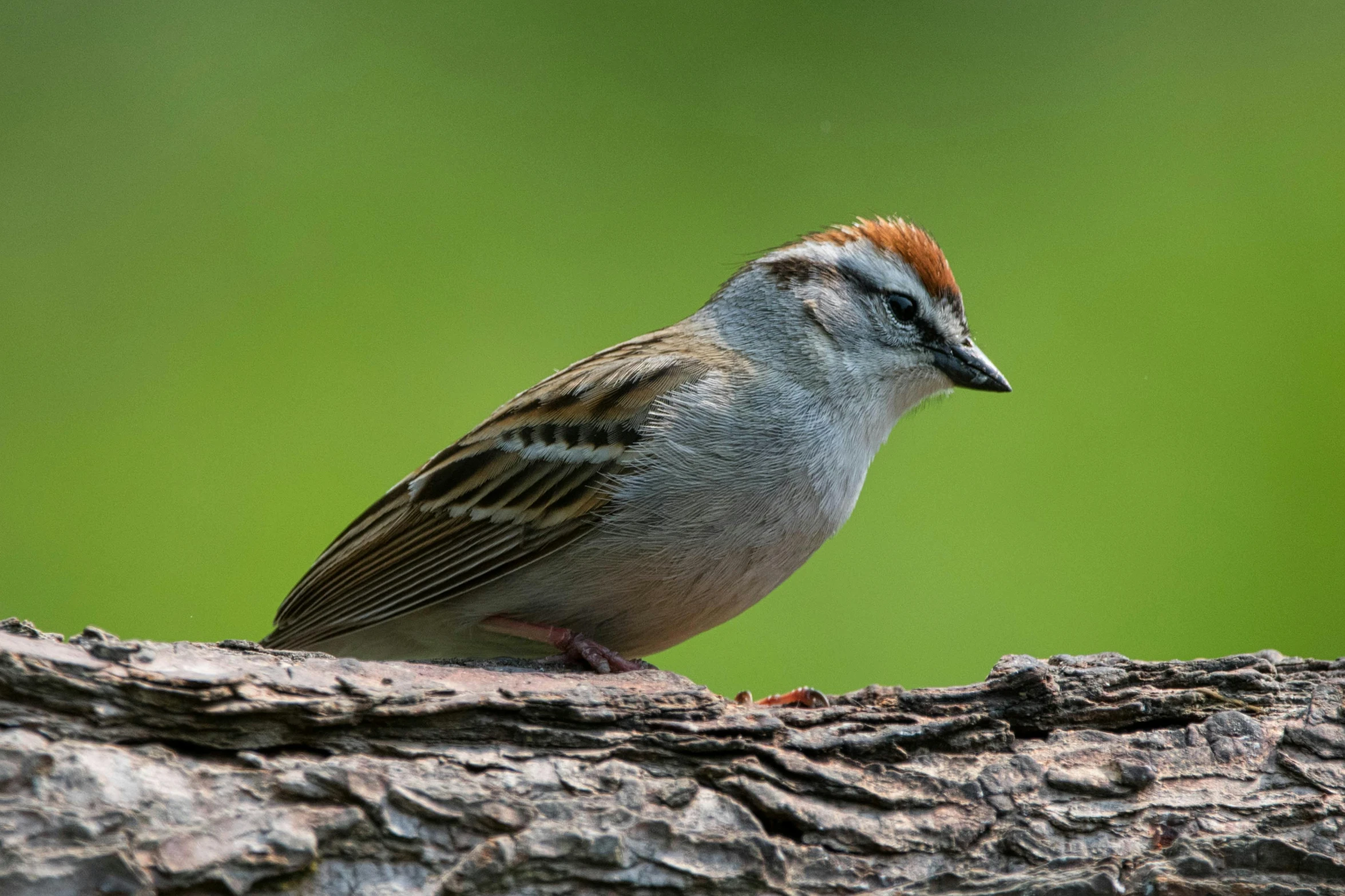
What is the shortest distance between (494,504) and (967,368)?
111 centimetres

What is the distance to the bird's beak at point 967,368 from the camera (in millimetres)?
2576

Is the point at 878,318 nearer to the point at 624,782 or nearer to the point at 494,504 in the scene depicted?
the point at 494,504

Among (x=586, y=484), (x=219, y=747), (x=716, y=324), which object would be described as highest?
(x=716, y=324)

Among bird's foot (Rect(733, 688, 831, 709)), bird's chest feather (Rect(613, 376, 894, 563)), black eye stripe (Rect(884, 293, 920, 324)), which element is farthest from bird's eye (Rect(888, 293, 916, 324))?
bird's foot (Rect(733, 688, 831, 709))

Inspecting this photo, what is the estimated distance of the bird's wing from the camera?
2.26m

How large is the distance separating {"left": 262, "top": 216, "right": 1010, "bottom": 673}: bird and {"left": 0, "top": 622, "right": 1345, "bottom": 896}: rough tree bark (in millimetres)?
410

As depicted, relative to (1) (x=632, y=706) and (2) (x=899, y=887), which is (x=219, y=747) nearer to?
(1) (x=632, y=706)

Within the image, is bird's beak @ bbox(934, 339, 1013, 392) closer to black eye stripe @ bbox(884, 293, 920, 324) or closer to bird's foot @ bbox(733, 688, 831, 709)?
black eye stripe @ bbox(884, 293, 920, 324)

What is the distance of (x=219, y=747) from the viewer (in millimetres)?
1450

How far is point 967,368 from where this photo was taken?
2576 millimetres

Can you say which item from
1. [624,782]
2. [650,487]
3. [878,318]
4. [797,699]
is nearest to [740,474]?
[650,487]

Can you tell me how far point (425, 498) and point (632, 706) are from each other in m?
0.96

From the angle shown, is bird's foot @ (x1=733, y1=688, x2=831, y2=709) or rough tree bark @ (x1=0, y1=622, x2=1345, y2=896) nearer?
rough tree bark @ (x1=0, y1=622, x2=1345, y2=896)

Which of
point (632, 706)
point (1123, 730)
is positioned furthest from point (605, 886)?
point (1123, 730)
